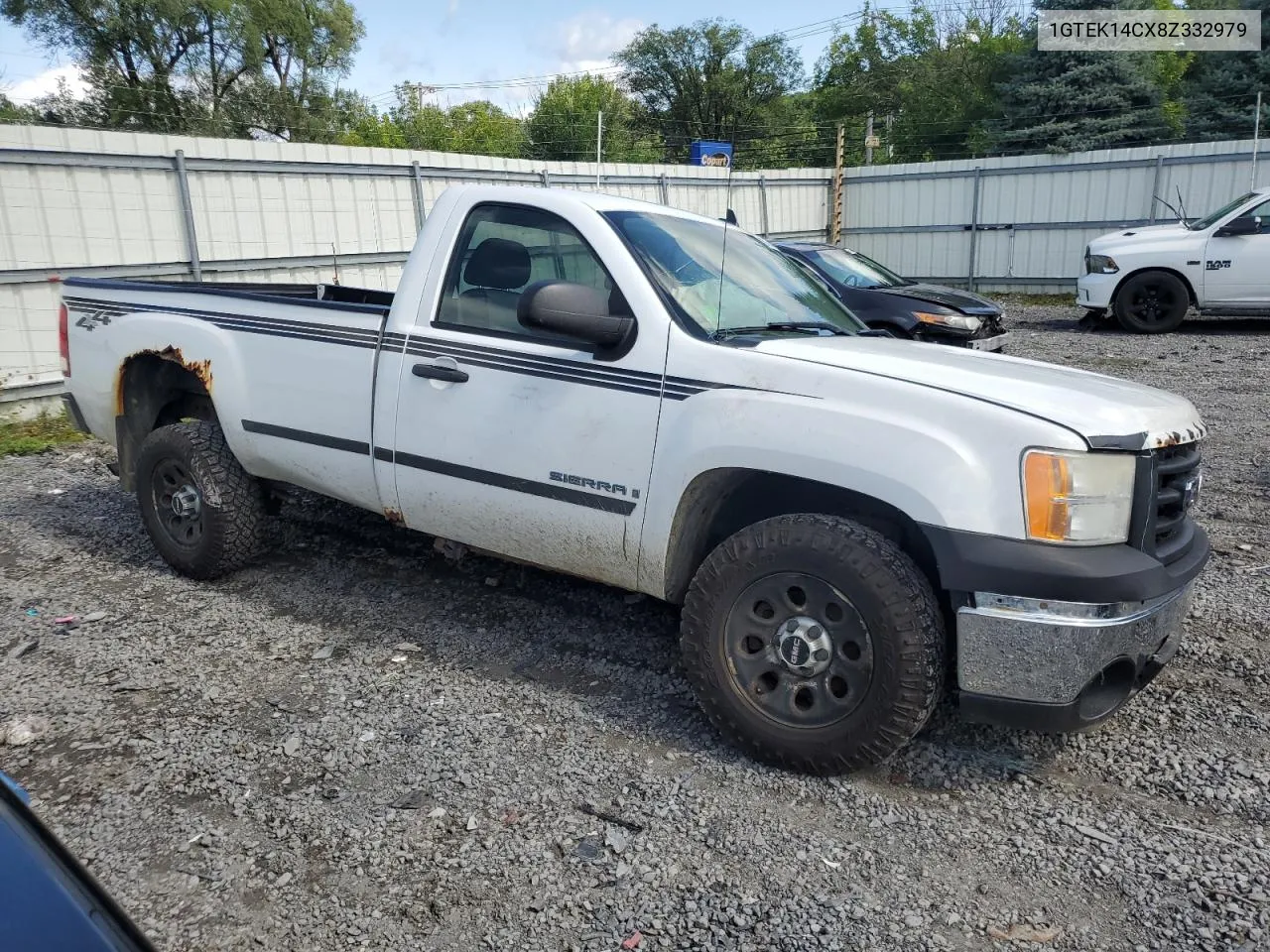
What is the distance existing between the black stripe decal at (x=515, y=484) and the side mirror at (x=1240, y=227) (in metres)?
12.0

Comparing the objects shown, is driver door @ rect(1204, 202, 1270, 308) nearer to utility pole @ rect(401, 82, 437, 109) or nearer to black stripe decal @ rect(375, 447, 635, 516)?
black stripe decal @ rect(375, 447, 635, 516)

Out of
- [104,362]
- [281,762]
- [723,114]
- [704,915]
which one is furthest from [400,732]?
[723,114]

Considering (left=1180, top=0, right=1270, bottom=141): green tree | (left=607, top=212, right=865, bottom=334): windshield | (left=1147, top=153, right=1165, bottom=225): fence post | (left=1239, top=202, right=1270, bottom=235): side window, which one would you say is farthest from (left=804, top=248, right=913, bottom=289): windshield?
(left=1180, top=0, right=1270, bottom=141): green tree

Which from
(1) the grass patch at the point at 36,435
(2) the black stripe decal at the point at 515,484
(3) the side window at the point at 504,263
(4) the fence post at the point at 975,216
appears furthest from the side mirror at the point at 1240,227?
(1) the grass patch at the point at 36,435

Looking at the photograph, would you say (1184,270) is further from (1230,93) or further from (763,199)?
(1230,93)

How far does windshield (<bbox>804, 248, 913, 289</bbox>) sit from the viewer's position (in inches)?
428

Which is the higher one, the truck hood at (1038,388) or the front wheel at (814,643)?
the truck hood at (1038,388)

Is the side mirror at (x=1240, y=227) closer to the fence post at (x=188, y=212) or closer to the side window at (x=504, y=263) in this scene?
the side window at (x=504, y=263)

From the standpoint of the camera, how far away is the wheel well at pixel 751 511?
130 inches

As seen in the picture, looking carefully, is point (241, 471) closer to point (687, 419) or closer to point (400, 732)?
point (400, 732)

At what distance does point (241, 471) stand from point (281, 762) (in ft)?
6.75

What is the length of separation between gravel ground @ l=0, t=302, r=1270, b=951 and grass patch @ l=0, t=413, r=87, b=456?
3.87 m

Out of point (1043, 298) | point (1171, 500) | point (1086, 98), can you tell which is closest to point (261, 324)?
point (1171, 500)

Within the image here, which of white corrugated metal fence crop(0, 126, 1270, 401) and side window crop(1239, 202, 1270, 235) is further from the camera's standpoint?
side window crop(1239, 202, 1270, 235)
